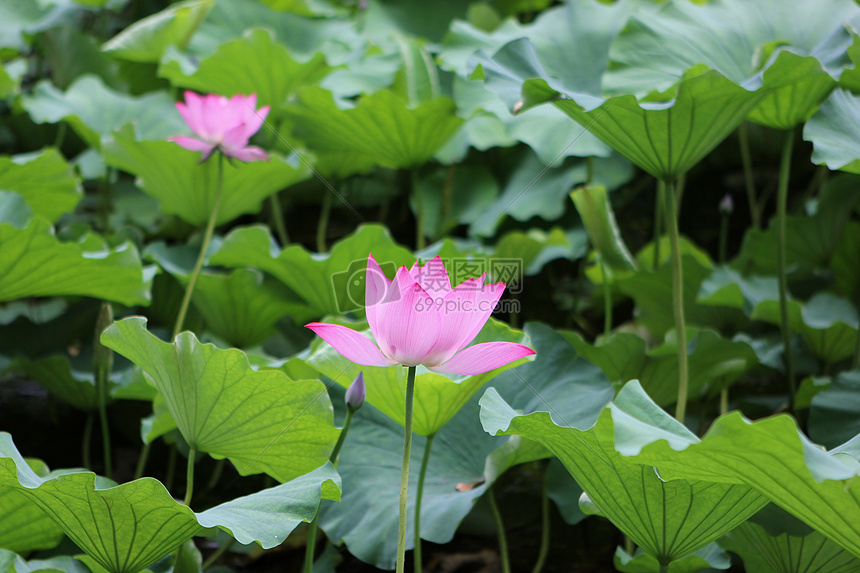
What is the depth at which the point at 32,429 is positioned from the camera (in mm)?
1366

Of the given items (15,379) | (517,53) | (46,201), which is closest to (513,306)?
(517,53)

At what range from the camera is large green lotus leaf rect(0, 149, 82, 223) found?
1285 millimetres

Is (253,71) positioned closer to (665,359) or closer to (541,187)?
(541,187)

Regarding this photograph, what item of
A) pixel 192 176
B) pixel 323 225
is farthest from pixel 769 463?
pixel 323 225

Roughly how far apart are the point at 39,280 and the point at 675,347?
1.02 m

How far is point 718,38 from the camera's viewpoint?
1.23 metres

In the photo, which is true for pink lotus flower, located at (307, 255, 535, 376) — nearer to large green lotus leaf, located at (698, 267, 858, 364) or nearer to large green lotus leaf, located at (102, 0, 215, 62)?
large green lotus leaf, located at (698, 267, 858, 364)

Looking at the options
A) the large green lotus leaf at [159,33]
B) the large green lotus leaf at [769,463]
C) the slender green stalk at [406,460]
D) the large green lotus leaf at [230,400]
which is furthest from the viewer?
the large green lotus leaf at [159,33]

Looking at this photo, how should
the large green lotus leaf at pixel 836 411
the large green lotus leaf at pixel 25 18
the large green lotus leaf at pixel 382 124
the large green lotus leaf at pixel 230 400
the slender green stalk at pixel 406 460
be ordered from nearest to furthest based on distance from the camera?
the slender green stalk at pixel 406 460, the large green lotus leaf at pixel 230 400, the large green lotus leaf at pixel 836 411, the large green lotus leaf at pixel 382 124, the large green lotus leaf at pixel 25 18

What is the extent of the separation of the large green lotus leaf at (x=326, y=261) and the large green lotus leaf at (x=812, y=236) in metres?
0.82

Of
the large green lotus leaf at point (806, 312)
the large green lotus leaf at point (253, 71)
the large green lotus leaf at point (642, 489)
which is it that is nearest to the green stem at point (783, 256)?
the large green lotus leaf at point (806, 312)

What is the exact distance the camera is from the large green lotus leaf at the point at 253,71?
154cm

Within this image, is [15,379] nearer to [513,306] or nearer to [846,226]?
[513,306]

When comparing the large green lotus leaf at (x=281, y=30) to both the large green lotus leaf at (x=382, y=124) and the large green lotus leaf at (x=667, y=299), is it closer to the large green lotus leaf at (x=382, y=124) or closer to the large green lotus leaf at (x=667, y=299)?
the large green lotus leaf at (x=382, y=124)
